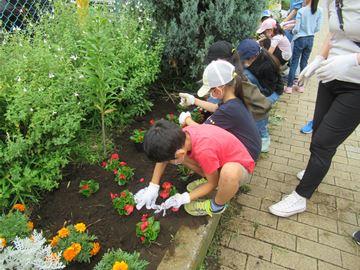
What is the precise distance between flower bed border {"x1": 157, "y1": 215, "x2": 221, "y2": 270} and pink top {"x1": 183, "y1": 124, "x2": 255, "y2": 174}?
0.44 metres

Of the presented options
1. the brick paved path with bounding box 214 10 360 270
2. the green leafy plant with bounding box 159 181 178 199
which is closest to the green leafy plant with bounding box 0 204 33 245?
the green leafy plant with bounding box 159 181 178 199

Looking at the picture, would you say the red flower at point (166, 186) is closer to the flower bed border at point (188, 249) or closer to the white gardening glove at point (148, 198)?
the white gardening glove at point (148, 198)

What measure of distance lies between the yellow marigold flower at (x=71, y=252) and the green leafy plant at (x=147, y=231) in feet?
1.40

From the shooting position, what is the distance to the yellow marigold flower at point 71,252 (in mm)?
1797

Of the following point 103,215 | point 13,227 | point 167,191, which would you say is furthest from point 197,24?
point 13,227

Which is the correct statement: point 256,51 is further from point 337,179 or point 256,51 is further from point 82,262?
point 82,262

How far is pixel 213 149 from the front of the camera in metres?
2.11

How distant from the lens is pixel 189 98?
291cm

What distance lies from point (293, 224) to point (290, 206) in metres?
0.15

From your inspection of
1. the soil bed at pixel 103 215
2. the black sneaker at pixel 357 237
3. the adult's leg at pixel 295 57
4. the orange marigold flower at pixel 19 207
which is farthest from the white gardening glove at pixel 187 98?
the adult's leg at pixel 295 57

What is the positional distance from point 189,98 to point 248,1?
183 centimetres

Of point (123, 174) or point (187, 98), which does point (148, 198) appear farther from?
point (187, 98)

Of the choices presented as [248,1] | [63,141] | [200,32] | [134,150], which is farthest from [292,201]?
[248,1]

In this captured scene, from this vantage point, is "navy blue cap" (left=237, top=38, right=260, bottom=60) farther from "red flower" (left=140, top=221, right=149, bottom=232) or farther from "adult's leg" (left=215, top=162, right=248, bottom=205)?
"red flower" (left=140, top=221, right=149, bottom=232)
